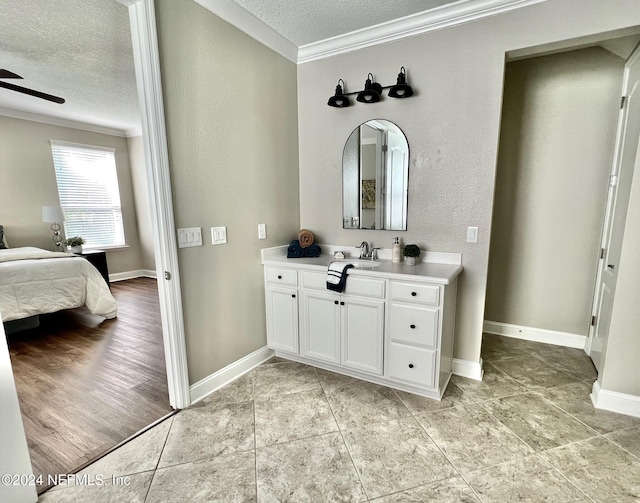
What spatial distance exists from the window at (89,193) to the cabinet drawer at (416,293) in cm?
543

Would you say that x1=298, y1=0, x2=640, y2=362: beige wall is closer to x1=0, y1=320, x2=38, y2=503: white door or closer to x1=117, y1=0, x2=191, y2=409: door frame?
x1=117, y1=0, x2=191, y2=409: door frame

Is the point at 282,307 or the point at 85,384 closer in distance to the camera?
the point at 85,384

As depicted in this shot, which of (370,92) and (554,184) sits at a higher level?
(370,92)

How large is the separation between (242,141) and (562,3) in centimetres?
222

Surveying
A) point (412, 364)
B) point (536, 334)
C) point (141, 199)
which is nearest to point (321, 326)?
point (412, 364)

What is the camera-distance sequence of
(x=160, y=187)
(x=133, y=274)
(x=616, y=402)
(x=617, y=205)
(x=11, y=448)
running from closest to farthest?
(x=11, y=448), (x=160, y=187), (x=616, y=402), (x=617, y=205), (x=133, y=274)

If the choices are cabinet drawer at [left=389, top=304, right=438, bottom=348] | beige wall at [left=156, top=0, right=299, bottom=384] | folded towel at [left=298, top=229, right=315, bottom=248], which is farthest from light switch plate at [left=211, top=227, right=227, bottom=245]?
cabinet drawer at [left=389, top=304, right=438, bottom=348]

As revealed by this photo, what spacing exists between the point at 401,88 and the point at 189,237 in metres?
1.84

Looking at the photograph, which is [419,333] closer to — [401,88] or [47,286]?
[401,88]

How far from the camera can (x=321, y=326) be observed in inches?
96.4

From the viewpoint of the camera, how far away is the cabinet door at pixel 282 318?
101 inches

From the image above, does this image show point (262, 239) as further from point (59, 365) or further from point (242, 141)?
point (59, 365)

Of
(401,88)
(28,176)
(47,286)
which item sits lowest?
(47,286)

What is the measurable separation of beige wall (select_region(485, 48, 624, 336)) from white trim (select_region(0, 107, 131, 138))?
5.86 metres
